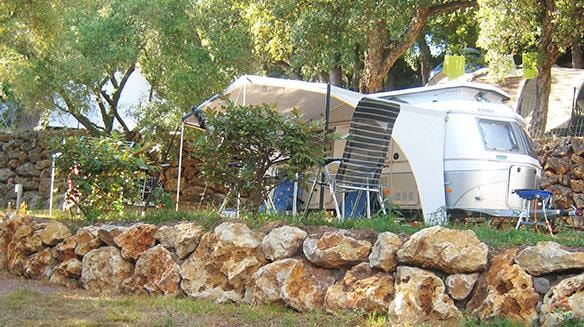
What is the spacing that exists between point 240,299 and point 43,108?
12.7 meters

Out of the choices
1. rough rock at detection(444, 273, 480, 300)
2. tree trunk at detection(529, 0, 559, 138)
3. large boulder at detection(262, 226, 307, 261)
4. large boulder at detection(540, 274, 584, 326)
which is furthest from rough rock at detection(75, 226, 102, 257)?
tree trunk at detection(529, 0, 559, 138)

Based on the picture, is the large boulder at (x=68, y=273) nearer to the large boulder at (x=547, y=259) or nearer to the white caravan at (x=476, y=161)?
the large boulder at (x=547, y=259)

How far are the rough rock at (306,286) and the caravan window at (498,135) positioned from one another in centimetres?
499

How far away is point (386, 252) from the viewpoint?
546 cm

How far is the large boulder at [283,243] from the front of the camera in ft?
19.5

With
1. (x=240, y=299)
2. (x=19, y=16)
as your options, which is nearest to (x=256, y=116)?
(x=240, y=299)

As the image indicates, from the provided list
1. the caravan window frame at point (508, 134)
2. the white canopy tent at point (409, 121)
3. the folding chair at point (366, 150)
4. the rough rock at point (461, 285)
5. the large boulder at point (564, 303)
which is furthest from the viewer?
the caravan window frame at point (508, 134)

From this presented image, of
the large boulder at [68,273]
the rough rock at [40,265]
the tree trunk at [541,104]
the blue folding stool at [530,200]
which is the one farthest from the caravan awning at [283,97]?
the tree trunk at [541,104]

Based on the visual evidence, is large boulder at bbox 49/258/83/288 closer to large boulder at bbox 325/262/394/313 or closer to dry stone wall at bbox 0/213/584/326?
dry stone wall at bbox 0/213/584/326

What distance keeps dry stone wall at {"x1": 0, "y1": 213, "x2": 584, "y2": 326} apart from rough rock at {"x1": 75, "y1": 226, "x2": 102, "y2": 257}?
12 mm

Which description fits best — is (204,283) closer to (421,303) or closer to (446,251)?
(421,303)

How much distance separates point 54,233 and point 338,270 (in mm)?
3489

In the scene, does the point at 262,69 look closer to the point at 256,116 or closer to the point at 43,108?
the point at 43,108

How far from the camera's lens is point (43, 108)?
56.4 feet
